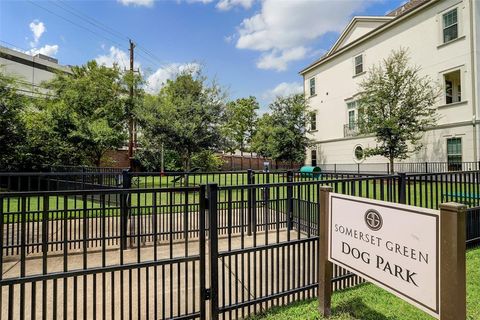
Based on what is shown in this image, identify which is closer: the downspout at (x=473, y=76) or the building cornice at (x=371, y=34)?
the downspout at (x=473, y=76)

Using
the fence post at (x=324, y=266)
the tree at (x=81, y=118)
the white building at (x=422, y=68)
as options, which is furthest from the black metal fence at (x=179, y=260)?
the white building at (x=422, y=68)

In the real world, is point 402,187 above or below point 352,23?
below

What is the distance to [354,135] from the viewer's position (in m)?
20.8

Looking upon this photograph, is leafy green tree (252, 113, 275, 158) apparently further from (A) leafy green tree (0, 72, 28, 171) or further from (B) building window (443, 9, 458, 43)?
(A) leafy green tree (0, 72, 28, 171)

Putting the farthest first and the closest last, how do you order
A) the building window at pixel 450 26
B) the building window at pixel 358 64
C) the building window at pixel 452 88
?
the building window at pixel 358 64
the building window at pixel 452 88
the building window at pixel 450 26

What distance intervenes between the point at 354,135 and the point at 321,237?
762 inches

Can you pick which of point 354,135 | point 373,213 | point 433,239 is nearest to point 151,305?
point 373,213

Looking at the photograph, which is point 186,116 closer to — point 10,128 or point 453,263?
point 10,128

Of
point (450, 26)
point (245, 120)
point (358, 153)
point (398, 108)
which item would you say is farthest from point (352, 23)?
point (245, 120)

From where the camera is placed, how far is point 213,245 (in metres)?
2.61

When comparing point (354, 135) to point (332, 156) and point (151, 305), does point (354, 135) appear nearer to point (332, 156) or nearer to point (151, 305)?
point (332, 156)

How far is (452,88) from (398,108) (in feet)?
11.5

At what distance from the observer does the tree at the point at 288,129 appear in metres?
23.0

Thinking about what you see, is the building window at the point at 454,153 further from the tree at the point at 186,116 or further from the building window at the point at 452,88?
the tree at the point at 186,116
